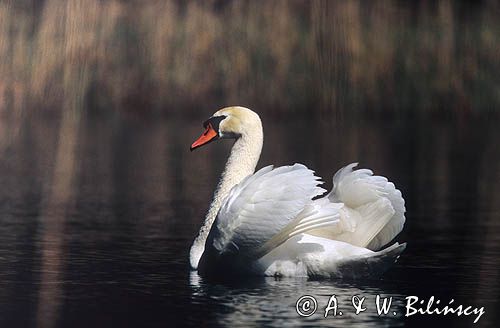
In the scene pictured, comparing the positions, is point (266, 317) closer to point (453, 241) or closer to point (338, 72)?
point (453, 241)

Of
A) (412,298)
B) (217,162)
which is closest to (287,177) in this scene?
(412,298)

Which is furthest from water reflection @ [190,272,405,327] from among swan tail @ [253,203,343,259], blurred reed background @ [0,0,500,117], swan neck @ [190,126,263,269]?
blurred reed background @ [0,0,500,117]

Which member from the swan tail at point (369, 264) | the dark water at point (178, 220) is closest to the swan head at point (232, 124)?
the dark water at point (178, 220)

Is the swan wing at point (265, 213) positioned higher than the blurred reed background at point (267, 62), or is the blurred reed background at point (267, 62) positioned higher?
the blurred reed background at point (267, 62)

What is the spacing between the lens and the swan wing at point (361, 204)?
25.7 ft

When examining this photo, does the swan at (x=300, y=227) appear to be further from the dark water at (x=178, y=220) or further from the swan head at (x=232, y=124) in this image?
the swan head at (x=232, y=124)

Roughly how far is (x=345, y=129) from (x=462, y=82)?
181 cm

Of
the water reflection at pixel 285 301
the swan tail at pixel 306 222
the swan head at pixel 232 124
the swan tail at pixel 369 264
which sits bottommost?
the water reflection at pixel 285 301

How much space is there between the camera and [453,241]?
30.9ft

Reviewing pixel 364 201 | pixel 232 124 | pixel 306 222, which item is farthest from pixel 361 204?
pixel 232 124

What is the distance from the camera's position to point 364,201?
789cm

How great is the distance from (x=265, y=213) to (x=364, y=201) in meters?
0.73

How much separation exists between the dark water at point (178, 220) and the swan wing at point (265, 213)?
9.1 inches

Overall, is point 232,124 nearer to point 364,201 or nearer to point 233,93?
point 364,201
